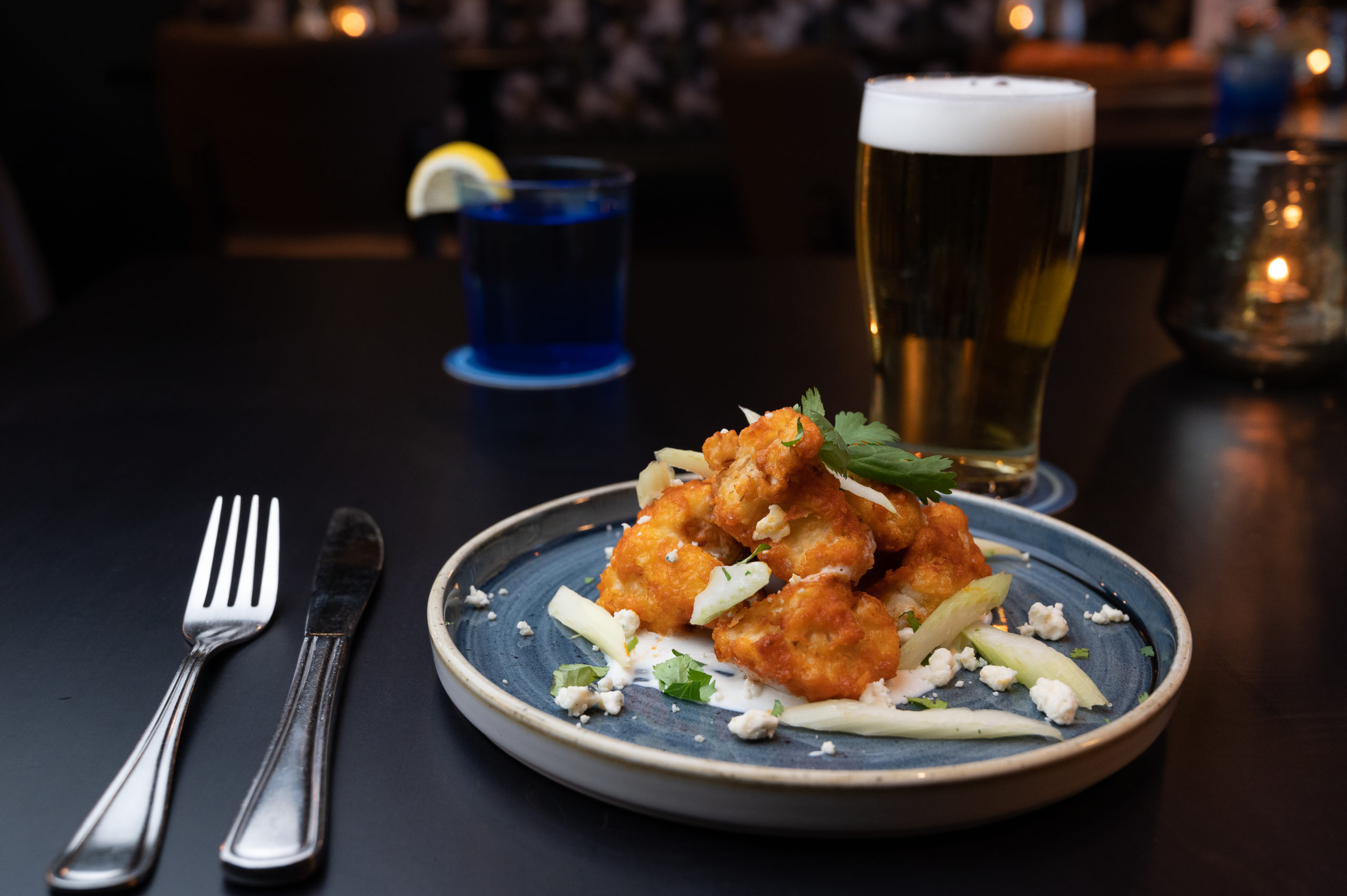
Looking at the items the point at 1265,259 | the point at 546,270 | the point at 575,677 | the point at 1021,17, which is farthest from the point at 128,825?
the point at 1021,17

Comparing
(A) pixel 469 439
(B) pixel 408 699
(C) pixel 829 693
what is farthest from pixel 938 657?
(A) pixel 469 439

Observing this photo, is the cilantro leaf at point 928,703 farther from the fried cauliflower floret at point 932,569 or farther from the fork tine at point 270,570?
the fork tine at point 270,570

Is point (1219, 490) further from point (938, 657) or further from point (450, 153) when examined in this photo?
point (450, 153)

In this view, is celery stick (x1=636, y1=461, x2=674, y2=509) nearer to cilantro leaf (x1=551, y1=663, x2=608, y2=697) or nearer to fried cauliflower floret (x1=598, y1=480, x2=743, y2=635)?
fried cauliflower floret (x1=598, y1=480, x2=743, y2=635)

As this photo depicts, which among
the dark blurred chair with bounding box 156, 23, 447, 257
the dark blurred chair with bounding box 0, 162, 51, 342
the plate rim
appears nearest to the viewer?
the plate rim

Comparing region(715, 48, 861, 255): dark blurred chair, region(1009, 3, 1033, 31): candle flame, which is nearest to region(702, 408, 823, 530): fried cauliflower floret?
region(715, 48, 861, 255): dark blurred chair

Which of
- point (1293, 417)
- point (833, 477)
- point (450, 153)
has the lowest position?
point (1293, 417)

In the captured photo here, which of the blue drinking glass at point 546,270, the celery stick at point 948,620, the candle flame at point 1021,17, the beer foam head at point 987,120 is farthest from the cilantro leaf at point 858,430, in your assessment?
the candle flame at point 1021,17
